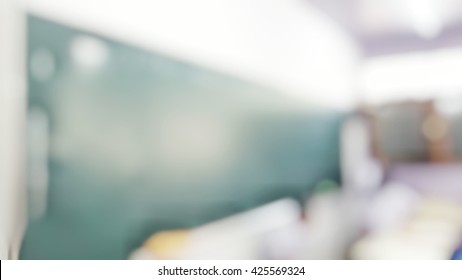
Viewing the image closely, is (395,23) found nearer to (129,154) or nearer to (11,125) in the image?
(129,154)

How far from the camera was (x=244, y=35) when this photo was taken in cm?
147

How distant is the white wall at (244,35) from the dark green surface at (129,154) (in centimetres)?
5

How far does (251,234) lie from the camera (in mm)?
1366

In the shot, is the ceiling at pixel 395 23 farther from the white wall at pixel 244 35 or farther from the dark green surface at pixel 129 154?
the dark green surface at pixel 129 154

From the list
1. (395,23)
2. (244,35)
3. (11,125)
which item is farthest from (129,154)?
(395,23)

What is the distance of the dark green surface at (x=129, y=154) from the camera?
0.92 metres

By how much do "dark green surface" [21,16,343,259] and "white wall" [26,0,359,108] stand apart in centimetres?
5

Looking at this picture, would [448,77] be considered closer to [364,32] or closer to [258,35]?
[364,32]

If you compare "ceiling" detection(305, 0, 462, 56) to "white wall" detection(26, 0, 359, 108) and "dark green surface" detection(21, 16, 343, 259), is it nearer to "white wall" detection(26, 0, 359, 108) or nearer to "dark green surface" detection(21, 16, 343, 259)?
"white wall" detection(26, 0, 359, 108)

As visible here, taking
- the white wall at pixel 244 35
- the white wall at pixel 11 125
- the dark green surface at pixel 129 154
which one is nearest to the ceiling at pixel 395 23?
the white wall at pixel 244 35

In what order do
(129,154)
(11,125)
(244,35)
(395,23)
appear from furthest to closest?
1. (395,23)
2. (244,35)
3. (129,154)
4. (11,125)

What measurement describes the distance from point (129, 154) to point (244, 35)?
26.7 inches

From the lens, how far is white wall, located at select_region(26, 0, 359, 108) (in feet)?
3.40
